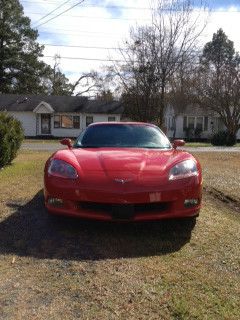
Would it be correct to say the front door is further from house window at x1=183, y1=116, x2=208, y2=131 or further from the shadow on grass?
the shadow on grass

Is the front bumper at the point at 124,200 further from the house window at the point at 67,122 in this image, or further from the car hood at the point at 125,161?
the house window at the point at 67,122

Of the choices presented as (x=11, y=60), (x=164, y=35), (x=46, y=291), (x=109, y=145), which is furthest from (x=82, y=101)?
(x=46, y=291)

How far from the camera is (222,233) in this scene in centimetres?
548

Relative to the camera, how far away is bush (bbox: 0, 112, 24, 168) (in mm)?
10727

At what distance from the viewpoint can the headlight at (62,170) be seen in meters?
5.28

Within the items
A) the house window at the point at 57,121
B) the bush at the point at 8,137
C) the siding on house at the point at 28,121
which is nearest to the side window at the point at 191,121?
the house window at the point at 57,121

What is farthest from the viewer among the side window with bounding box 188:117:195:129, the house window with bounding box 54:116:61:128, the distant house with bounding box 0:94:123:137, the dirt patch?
the side window with bounding box 188:117:195:129

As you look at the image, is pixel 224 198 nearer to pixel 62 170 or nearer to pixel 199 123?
pixel 62 170

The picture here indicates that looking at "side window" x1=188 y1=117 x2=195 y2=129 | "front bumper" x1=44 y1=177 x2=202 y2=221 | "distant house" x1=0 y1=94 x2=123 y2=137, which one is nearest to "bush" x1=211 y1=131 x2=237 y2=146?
"side window" x1=188 y1=117 x2=195 y2=129

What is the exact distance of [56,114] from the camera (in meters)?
46.2

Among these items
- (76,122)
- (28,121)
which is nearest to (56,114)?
(76,122)

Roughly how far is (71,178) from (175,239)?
52.2 inches

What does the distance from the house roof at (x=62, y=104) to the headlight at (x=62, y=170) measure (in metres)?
40.8

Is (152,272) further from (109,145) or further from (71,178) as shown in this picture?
(109,145)
